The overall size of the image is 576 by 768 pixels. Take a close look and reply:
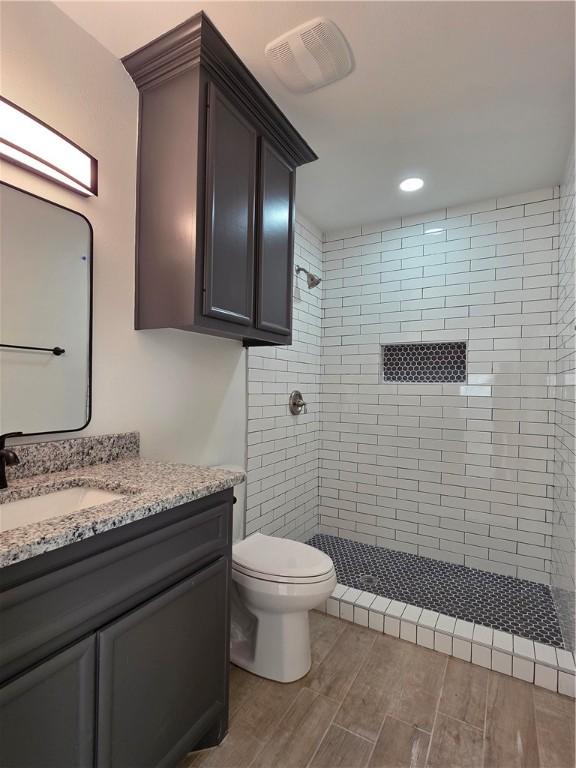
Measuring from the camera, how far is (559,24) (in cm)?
138

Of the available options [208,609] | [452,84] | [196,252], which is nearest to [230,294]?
[196,252]

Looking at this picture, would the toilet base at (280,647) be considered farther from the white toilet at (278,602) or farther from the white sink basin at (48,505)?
the white sink basin at (48,505)

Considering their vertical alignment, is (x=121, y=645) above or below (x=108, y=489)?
below

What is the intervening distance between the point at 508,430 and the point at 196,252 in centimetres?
228

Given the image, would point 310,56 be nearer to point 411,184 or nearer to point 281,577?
point 411,184

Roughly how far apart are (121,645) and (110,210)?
1.46 m

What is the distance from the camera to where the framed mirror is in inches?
47.4

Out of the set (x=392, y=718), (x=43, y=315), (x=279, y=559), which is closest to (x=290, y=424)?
(x=279, y=559)

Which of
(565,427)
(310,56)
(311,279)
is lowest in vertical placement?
(565,427)

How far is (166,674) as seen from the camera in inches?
43.1

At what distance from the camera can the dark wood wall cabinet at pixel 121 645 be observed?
2.55 feet

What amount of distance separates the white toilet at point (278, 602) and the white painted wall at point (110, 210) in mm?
611

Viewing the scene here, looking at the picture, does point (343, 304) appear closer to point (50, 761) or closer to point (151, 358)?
point (151, 358)

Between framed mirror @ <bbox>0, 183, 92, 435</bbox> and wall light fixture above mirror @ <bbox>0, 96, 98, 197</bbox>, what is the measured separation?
0.09m
